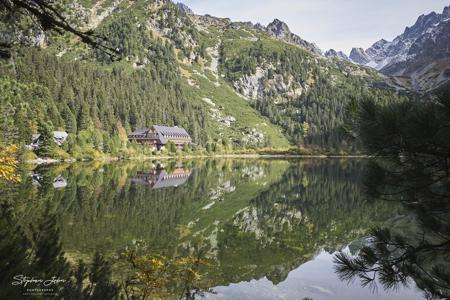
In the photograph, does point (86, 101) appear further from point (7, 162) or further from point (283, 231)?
point (283, 231)

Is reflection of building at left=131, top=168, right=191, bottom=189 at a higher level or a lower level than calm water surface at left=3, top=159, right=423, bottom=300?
higher

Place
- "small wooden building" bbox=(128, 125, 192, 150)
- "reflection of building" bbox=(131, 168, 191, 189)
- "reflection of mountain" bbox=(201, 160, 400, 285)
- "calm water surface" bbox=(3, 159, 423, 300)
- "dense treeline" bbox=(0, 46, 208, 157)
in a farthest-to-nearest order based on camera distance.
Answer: "small wooden building" bbox=(128, 125, 192, 150) < "dense treeline" bbox=(0, 46, 208, 157) < "reflection of building" bbox=(131, 168, 191, 189) < "reflection of mountain" bbox=(201, 160, 400, 285) < "calm water surface" bbox=(3, 159, 423, 300)

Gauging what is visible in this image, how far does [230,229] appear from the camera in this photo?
24.5 m

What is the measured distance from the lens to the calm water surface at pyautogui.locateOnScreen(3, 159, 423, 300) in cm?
1603

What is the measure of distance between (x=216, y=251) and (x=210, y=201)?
51.1 ft

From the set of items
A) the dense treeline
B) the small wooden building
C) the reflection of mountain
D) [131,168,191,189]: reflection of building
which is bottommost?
Answer: the reflection of mountain

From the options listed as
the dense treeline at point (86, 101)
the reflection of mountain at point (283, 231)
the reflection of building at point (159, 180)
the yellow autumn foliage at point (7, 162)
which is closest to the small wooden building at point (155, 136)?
the dense treeline at point (86, 101)

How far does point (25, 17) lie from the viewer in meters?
9.52

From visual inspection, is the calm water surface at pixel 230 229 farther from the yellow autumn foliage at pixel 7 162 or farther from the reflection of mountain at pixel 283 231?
the yellow autumn foliage at pixel 7 162

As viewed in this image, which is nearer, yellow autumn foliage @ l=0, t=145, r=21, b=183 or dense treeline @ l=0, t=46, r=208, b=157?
yellow autumn foliage @ l=0, t=145, r=21, b=183

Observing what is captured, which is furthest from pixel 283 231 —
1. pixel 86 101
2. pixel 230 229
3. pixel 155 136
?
pixel 155 136

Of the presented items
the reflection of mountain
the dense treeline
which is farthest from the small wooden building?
the reflection of mountain

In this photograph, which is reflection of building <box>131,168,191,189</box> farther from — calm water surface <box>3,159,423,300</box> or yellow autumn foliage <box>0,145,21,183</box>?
yellow autumn foliage <box>0,145,21,183</box>

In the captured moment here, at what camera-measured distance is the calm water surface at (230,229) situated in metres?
16.0
